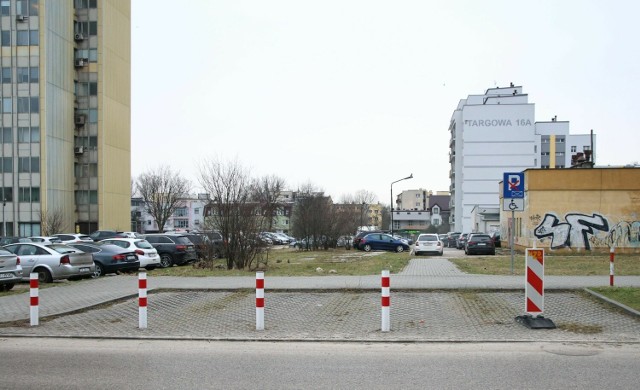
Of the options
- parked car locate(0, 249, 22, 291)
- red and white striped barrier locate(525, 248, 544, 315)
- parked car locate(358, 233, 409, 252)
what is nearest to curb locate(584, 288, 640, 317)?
red and white striped barrier locate(525, 248, 544, 315)

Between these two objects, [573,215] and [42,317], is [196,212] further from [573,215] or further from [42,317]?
[42,317]

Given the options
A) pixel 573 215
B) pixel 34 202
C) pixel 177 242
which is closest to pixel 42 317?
pixel 177 242

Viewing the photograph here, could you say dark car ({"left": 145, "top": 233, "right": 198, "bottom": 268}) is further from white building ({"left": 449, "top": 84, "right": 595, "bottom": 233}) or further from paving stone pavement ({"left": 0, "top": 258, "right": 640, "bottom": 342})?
white building ({"left": 449, "top": 84, "right": 595, "bottom": 233})

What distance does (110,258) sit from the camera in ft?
67.2

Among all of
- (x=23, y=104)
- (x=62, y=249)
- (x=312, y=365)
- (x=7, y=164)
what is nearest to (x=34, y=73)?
(x=23, y=104)

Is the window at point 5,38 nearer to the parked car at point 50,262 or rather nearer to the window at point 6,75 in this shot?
the window at point 6,75

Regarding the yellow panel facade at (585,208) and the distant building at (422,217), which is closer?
the yellow panel facade at (585,208)

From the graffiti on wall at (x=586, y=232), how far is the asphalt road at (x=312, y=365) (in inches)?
969

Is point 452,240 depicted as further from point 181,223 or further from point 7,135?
point 181,223

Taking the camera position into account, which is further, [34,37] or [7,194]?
[7,194]

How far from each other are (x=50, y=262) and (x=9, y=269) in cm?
231

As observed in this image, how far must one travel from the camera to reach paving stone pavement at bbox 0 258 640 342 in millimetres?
8766

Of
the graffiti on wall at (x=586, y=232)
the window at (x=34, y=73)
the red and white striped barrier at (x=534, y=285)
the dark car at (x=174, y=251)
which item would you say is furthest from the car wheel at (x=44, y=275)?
the window at (x=34, y=73)

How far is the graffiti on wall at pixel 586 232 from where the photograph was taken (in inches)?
1191
